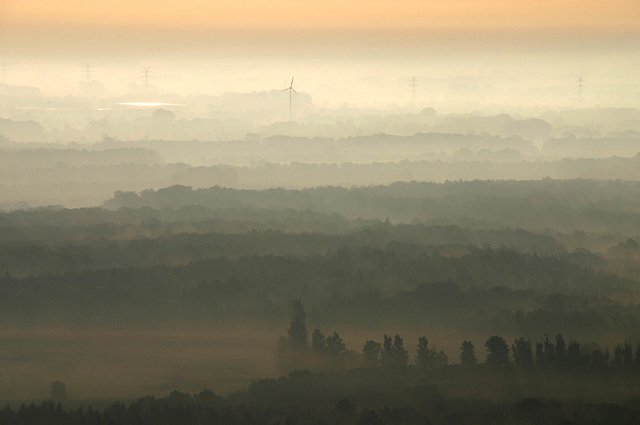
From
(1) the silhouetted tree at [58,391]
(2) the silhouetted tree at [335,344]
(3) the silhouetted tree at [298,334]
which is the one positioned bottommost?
(1) the silhouetted tree at [58,391]

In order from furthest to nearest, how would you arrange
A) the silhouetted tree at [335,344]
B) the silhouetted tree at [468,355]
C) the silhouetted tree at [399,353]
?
the silhouetted tree at [335,344] < the silhouetted tree at [468,355] < the silhouetted tree at [399,353]

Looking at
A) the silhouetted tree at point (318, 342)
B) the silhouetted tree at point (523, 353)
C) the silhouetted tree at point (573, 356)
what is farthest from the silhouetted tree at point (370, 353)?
the silhouetted tree at point (573, 356)

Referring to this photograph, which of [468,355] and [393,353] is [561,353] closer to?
[468,355]

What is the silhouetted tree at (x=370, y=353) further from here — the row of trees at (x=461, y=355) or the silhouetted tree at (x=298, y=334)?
the silhouetted tree at (x=298, y=334)

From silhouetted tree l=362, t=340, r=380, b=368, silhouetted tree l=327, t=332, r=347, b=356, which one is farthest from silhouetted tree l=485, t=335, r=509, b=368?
silhouetted tree l=327, t=332, r=347, b=356

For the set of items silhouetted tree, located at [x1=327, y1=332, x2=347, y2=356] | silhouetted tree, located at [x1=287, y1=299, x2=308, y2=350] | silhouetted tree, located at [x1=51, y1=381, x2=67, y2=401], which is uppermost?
silhouetted tree, located at [x1=287, y1=299, x2=308, y2=350]

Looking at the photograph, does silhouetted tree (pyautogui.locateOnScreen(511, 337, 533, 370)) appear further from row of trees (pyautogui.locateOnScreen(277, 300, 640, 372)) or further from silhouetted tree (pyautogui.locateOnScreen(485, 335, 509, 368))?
silhouetted tree (pyautogui.locateOnScreen(485, 335, 509, 368))

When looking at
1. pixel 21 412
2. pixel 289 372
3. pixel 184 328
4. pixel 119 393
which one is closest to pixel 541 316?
pixel 289 372
